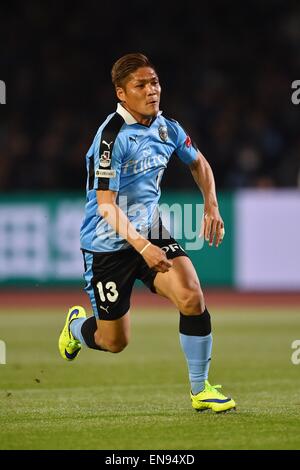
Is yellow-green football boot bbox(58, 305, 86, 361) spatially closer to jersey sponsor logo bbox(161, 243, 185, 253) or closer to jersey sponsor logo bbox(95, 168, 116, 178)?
jersey sponsor logo bbox(161, 243, 185, 253)

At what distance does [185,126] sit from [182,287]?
12861 millimetres

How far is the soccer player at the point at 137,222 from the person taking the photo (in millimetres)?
7082

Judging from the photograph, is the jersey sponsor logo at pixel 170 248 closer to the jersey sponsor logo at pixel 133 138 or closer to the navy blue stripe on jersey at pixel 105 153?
the navy blue stripe on jersey at pixel 105 153

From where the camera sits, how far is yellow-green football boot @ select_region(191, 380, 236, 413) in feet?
23.4

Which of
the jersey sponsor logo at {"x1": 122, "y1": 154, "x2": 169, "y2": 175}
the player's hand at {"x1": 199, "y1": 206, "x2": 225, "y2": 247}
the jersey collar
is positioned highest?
the jersey collar

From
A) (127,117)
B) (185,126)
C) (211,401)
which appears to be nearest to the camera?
(211,401)

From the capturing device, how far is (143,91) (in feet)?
23.7

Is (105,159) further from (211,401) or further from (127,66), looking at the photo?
(211,401)

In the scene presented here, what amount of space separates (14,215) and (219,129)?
4282 millimetres

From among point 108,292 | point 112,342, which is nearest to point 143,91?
point 108,292

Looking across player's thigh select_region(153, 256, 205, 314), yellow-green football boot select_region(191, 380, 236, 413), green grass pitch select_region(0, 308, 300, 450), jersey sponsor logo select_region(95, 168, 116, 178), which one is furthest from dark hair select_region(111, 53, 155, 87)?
green grass pitch select_region(0, 308, 300, 450)

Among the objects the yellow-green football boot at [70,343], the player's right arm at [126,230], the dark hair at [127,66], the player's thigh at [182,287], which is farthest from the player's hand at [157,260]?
the yellow-green football boot at [70,343]

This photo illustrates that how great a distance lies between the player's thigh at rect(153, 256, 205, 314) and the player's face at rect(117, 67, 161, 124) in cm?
106
